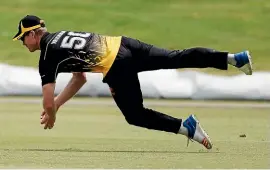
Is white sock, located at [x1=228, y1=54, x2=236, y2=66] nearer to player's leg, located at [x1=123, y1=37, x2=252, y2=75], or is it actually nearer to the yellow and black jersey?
player's leg, located at [x1=123, y1=37, x2=252, y2=75]

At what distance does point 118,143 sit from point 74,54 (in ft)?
5.96

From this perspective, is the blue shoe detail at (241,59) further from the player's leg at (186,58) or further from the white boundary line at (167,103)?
the white boundary line at (167,103)

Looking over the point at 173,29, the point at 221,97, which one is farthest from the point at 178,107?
the point at 173,29

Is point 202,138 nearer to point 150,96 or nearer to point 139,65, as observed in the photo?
point 139,65

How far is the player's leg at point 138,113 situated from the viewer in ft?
34.6

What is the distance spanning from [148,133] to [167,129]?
250cm

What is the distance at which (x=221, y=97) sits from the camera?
20.3 m

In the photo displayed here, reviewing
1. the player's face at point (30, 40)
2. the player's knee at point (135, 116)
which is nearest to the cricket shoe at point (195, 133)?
the player's knee at point (135, 116)

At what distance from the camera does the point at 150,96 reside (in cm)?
2031

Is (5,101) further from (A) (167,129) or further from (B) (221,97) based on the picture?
(A) (167,129)

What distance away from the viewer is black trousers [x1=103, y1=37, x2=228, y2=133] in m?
10.4

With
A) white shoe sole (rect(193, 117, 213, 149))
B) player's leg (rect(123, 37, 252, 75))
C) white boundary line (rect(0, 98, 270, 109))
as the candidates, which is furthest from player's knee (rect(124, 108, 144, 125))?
white boundary line (rect(0, 98, 270, 109))

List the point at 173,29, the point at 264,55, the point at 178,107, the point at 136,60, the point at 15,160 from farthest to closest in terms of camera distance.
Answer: the point at 173,29 < the point at 264,55 < the point at 178,107 < the point at 136,60 < the point at 15,160

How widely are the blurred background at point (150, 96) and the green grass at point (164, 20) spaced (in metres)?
0.03
